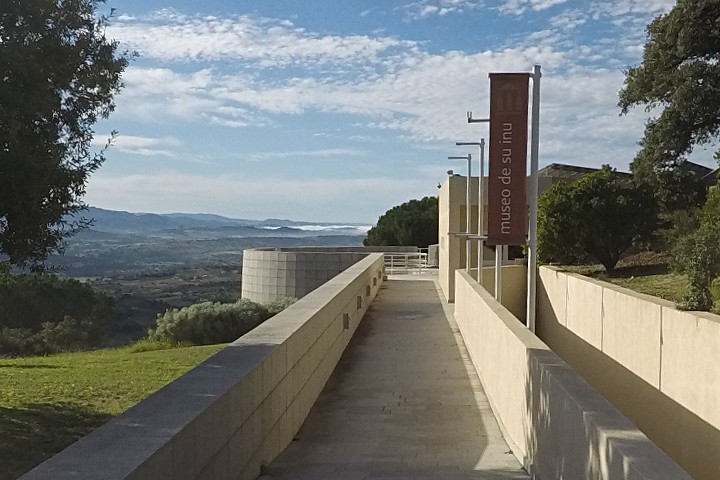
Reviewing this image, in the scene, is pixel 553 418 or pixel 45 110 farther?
pixel 45 110

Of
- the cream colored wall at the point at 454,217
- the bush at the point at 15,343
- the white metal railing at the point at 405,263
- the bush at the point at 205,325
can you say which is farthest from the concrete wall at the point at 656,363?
the white metal railing at the point at 405,263

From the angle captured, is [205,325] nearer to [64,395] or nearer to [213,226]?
[64,395]

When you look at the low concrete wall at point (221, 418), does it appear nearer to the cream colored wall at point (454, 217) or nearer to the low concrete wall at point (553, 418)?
the low concrete wall at point (553, 418)

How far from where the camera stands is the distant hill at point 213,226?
1997 inches

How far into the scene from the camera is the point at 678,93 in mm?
21109

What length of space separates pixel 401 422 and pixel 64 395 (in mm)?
4752

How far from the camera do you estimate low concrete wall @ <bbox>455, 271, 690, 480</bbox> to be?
156 inches

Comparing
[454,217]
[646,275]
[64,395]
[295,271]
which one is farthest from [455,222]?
[64,395]

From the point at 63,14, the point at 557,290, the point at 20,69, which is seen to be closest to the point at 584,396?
the point at 20,69

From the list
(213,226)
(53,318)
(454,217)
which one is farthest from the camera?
(213,226)

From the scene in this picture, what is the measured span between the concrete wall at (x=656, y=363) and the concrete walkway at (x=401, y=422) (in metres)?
2.42

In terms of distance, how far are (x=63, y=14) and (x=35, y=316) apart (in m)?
19.3

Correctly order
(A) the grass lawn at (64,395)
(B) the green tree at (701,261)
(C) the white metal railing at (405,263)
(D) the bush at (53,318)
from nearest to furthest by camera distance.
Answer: (A) the grass lawn at (64,395)
(B) the green tree at (701,261)
(D) the bush at (53,318)
(C) the white metal railing at (405,263)

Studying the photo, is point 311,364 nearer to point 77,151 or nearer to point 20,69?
point 77,151
